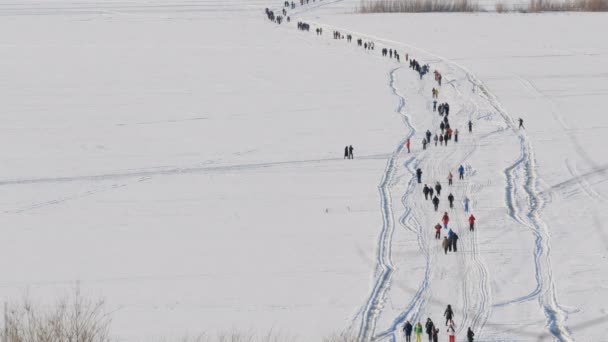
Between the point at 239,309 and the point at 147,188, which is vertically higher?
the point at 147,188

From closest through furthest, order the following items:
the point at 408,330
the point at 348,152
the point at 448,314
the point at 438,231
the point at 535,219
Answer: the point at 408,330
the point at 448,314
the point at 438,231
the point at 535,219
the point at 348,152

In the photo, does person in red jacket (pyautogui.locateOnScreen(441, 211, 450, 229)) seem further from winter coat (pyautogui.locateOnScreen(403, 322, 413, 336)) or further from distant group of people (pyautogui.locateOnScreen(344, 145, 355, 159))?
distant group of people (pyautogui.locateOnScreen(344, 145, 355, 159))

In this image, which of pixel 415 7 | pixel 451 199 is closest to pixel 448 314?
pixel 451 199

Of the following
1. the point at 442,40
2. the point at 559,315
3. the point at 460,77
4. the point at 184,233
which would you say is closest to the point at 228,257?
the point at 184,233

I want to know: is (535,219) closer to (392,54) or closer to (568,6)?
(392,54)

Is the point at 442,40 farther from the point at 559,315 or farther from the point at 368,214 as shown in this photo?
the point at 559,315

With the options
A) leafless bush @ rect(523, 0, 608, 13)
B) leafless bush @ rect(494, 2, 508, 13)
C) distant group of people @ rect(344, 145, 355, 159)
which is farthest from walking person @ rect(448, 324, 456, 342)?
leafless bush @ rect(523, 0, 608, 13)

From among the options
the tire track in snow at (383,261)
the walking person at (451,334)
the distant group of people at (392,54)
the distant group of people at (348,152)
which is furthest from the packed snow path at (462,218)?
the distant group of people at (392,54)
